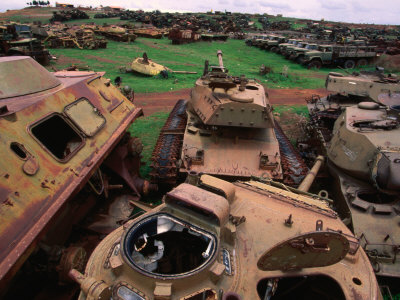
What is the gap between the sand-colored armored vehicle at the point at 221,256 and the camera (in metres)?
2.75

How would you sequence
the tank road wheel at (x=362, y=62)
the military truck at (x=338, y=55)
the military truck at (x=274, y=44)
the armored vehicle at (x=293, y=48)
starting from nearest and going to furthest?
the military truck at (x=338, y=55) < the tank road wheel at (x=362, y=62) < the armored vehicle at (x=293, y=48) < the military truck at (x=274, y=44)

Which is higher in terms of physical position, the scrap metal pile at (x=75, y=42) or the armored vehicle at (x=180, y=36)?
the armored vehicle at (x=180, y=36)

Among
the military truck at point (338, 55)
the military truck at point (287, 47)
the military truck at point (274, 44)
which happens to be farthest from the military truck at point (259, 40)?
the military truck at point (338, 55)

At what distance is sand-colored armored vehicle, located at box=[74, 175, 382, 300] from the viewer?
2.75 meters

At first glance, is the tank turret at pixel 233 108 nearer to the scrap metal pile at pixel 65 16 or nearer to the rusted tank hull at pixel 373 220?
the rusted tank hull at pixel 373 220

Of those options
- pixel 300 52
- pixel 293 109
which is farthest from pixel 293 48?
pixel 293 109

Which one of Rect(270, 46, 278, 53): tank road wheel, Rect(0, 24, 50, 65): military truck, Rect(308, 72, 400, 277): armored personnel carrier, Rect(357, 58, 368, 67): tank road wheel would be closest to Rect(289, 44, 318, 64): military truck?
Rect(357, 58, 368, 67): tank road wheel

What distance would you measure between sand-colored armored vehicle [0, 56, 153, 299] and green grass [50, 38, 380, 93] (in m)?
9.55

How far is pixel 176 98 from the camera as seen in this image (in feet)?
48.6

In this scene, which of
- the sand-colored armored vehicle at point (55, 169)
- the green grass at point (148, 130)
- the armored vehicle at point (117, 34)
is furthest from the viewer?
the armored vehicle at point (117, 34)

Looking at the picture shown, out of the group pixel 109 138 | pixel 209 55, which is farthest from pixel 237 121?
pixel 209 55

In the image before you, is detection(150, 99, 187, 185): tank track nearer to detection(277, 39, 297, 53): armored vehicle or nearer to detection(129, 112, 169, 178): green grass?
detection(129, 112, 169, 178): green grass

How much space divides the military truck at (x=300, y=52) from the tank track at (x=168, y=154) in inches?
744

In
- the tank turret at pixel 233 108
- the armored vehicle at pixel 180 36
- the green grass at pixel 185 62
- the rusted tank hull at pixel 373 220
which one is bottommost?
the green grass at pixel 185 62
